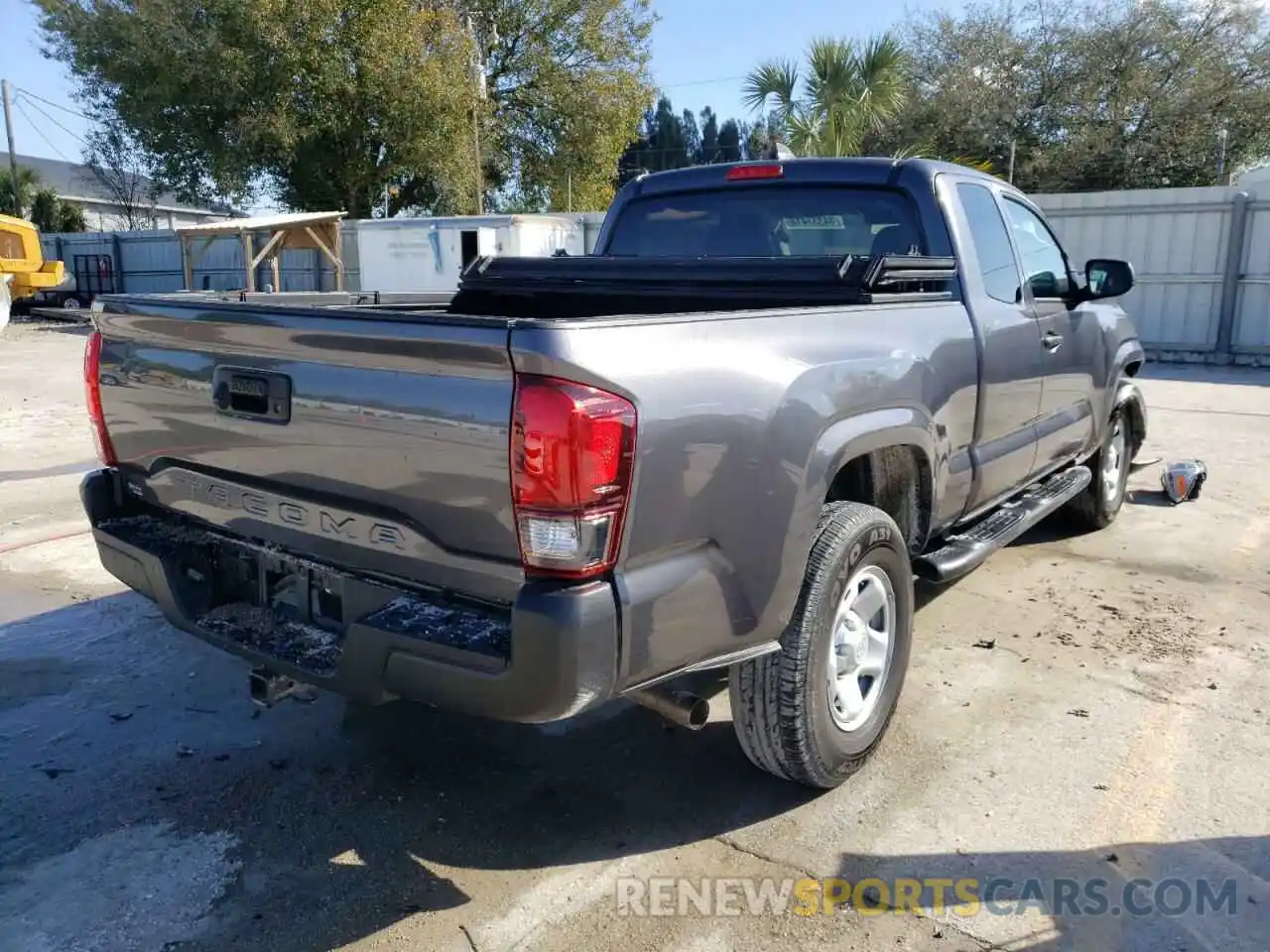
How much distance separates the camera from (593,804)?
127 inches

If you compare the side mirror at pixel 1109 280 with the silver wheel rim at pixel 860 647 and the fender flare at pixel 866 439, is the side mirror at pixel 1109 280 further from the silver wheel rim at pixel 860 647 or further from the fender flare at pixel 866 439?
the silver wheel rim at pixel 860 647

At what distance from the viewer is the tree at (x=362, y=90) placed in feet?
80.9

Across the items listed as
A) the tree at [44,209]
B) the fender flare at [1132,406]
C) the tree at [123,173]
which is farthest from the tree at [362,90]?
the fender flare at [1132,406]

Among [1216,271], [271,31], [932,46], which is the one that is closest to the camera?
[1216,271]

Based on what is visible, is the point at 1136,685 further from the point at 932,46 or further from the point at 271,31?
the point at 932,46

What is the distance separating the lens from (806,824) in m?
3.10

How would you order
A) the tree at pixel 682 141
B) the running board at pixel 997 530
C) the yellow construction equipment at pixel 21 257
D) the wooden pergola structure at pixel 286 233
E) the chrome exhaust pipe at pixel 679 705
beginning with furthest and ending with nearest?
the tree at pixel 682 141, the wooden pergola structure at pixel 286 233, the yellow construction equipment at pixel 21 257, the running board at pixel 997 530, the chrome exhaust pipe at pixel 679 705

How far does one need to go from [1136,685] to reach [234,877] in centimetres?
337

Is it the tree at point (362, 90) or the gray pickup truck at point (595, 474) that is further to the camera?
the tree at point (362, 90)

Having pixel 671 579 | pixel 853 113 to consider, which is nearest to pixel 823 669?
pixel 671 579

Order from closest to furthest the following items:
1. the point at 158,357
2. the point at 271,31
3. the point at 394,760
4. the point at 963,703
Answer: the point at 158,357
the point at 394,760
the point at 963,703
the point at 271,31

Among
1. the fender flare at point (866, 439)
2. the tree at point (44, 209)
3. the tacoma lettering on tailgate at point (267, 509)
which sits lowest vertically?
the tacoma lettering on tailgate at point (267, 509)

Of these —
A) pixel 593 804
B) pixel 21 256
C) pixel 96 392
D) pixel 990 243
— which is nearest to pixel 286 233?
pixel 21 256

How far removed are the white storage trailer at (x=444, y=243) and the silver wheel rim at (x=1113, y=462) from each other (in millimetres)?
13719
